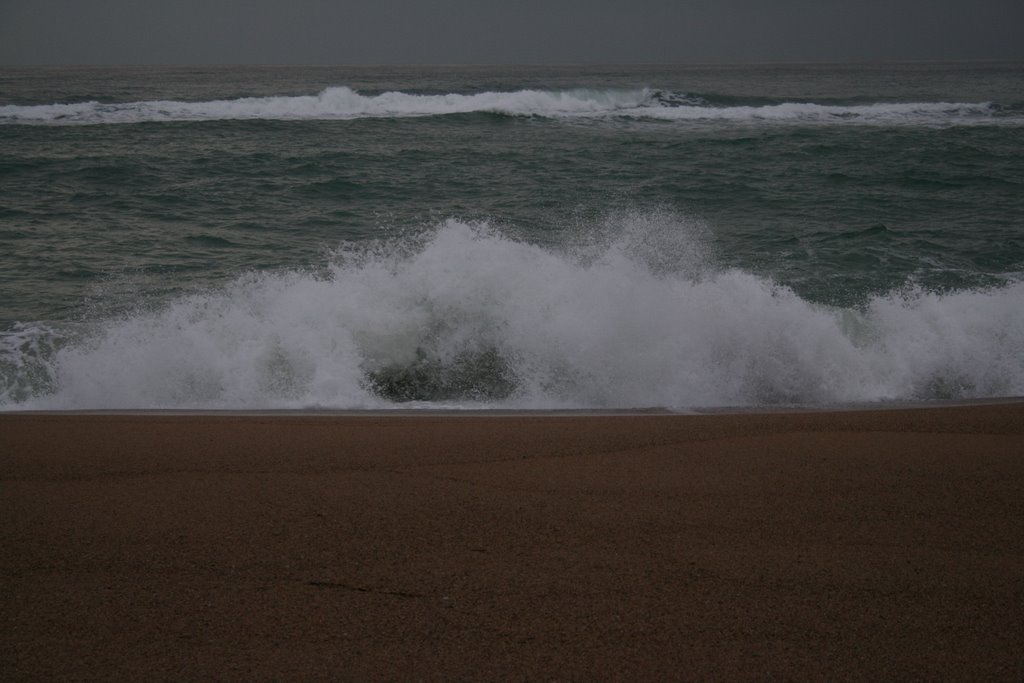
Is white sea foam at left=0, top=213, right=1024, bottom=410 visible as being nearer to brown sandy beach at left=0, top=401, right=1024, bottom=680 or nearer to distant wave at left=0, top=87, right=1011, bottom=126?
brown sandy beach at left=0, top=401, right=1024, bottom=680

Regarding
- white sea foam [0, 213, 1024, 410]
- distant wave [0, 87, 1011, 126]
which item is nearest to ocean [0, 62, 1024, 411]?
white sea foam [0, 213, 1024, 410]

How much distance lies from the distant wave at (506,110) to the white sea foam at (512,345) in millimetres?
20179

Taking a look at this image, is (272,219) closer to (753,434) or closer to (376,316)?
(376,316)

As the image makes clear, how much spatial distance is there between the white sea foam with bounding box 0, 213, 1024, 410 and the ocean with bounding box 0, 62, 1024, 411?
2cm

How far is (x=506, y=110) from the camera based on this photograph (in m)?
28.7

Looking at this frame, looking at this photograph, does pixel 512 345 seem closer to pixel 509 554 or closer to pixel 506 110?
pixel 509 554

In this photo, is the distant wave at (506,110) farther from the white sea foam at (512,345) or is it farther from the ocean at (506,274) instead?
the white sea foam at (512,345)

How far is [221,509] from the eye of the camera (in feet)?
10.2

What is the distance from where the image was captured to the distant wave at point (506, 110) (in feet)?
85.0

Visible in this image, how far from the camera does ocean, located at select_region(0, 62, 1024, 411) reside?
19.9 feet

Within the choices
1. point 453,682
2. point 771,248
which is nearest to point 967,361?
point 771,248

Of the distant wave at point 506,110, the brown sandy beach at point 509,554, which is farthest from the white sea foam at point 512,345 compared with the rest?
the distant wave at point 506,110

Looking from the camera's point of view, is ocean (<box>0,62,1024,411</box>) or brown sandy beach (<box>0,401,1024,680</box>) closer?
brown sandy beach (<box>0,401,1024,680</box>)

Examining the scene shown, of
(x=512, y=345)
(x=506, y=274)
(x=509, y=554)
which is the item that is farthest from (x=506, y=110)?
(x=509, y=554)
